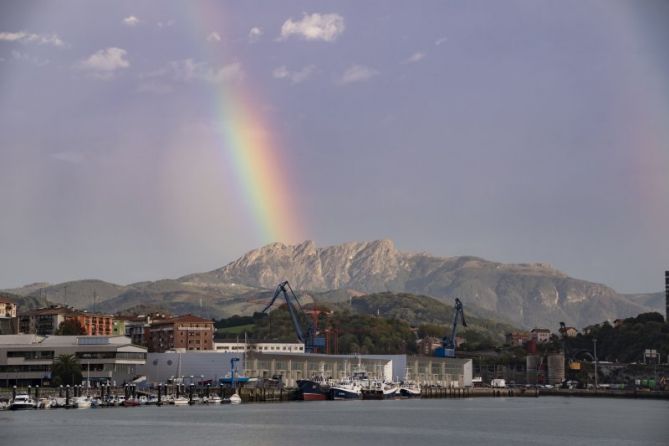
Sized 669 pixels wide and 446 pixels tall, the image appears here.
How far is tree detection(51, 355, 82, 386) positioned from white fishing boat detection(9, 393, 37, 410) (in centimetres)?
2123

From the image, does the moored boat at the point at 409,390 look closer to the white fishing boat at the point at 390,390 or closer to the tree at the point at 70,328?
the white fishing boat at the point at 390,390

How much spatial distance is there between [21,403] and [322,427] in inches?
1507

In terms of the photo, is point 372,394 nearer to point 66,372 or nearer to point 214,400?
point 214,400

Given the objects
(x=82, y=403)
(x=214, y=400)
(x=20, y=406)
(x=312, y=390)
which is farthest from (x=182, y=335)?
(x=20, y=406)

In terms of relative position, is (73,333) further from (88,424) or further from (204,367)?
(88,424)

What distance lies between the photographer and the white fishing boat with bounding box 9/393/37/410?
109 meters

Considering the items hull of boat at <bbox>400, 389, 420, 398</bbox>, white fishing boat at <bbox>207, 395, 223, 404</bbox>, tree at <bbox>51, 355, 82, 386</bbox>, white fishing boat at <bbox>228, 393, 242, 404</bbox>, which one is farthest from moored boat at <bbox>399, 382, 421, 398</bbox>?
tree at <bbox>51, 355, 82, 386</bbox>

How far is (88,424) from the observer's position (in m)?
87.4

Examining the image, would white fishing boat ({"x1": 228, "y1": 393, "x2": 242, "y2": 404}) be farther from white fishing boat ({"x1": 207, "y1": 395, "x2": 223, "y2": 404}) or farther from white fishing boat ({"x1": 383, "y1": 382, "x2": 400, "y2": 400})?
white fishing boat ({"x1": 383, "y1": 382, "x2": 400, "y2": 400})

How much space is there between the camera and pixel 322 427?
85.9 m

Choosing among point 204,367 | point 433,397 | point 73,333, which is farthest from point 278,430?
point 73,333

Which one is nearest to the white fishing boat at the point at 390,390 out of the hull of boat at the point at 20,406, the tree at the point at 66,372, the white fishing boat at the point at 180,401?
the white fishing boat at the point at 180,401

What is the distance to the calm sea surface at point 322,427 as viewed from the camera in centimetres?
7519

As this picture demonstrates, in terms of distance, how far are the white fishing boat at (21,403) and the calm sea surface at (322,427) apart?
3558 millimetres
